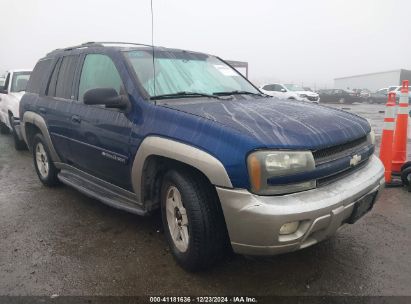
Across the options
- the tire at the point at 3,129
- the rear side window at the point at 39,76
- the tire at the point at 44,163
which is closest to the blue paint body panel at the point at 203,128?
the tire at the point at 44,163

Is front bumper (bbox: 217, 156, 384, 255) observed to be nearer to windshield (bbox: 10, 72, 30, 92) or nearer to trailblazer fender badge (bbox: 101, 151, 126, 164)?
trailblazer fender badge (bbox: 101, 151, 126, 164)

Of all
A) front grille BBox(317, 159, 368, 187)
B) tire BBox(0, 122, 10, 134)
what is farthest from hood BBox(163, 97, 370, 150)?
tire BBox(0, 122, 10, 134)

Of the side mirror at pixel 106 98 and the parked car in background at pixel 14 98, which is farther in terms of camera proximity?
the parked car in background at pixel 14 98

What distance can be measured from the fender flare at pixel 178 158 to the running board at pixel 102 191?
125mm

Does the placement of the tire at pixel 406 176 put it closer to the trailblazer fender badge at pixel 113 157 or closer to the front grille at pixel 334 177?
the front grille at pixel 334 177

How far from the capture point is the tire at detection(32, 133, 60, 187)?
4.76m

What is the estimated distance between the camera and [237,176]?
2.28 meters

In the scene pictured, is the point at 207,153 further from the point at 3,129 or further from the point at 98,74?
the point at 3,129

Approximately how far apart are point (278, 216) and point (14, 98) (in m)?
7.15

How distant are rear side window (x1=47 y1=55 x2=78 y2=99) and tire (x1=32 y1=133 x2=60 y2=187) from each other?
2.37 ft

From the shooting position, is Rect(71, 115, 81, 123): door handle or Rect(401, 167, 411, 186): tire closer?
Rect(71, 115, 81, 123): door handle

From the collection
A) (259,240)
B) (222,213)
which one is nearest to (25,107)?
(222,213)

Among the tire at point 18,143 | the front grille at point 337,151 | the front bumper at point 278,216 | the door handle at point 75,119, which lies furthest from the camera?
the tire at point 18,143

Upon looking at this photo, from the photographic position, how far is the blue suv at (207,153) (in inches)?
90.4
